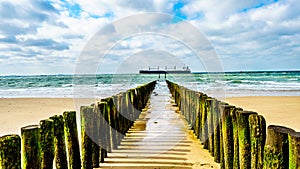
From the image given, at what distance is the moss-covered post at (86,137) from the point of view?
4328 mm

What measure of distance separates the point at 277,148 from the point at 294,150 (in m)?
0.19

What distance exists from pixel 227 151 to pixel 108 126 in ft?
8.26

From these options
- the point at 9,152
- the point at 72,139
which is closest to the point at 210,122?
the point at 72,139

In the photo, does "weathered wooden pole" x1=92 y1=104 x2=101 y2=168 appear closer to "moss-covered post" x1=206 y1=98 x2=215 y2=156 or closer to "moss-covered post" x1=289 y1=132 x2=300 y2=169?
"moss-covered post" x1=206 y1=98 x2=215 y2=156

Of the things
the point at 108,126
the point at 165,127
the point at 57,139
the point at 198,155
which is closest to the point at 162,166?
the point at 198,155

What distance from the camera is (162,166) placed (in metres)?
4.79

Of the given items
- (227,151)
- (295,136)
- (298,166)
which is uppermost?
(295,136)

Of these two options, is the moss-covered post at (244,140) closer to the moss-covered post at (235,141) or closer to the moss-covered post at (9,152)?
the moss-covered post at (235,141)

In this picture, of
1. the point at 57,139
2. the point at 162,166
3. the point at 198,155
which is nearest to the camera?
the point at 57,139

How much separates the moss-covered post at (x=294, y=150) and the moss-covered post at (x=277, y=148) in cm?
7

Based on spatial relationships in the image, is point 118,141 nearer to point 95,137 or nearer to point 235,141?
point 95,137

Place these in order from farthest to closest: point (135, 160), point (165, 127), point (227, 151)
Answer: point (165, 127)
point (135, 160)
point (227, 151)

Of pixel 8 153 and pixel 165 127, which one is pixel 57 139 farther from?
pixel 165 127

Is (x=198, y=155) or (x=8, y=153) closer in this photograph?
(x=8, y=153)
